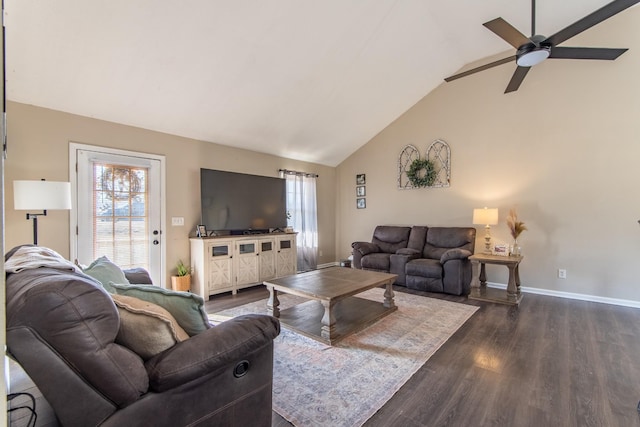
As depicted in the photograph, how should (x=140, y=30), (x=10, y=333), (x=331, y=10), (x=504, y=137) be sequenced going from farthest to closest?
(x=504, y=137) < (x=331, y=10) < (x=140, y=30) < (x=10, y=333)

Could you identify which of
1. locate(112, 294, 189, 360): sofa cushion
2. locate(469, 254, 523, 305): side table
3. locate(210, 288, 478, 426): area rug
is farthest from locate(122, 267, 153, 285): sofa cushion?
locate(469, 254, 523, 305): side table

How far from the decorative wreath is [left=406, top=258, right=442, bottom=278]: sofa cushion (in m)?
1.54

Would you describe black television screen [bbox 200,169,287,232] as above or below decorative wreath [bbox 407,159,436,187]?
below

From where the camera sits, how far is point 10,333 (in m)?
0.90

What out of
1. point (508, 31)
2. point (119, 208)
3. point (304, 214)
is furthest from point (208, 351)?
point (304, 214)

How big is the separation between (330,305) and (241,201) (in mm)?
2760

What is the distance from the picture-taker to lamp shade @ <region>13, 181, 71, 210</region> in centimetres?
245

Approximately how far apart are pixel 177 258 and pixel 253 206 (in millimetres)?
1418

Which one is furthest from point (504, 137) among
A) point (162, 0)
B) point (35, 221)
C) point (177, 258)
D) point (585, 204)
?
point (35, 221)

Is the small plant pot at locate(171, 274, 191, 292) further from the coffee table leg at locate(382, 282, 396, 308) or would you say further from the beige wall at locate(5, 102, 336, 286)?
the coffee table leg at locate(382, 282, 396, 308)

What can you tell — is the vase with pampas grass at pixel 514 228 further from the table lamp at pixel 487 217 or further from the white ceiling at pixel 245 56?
the white ceiling at pixel 245 56

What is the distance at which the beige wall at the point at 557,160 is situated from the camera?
12.3ft

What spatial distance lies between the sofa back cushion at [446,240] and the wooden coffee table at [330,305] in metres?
1.85

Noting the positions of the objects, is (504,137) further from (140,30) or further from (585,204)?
(140,30)
